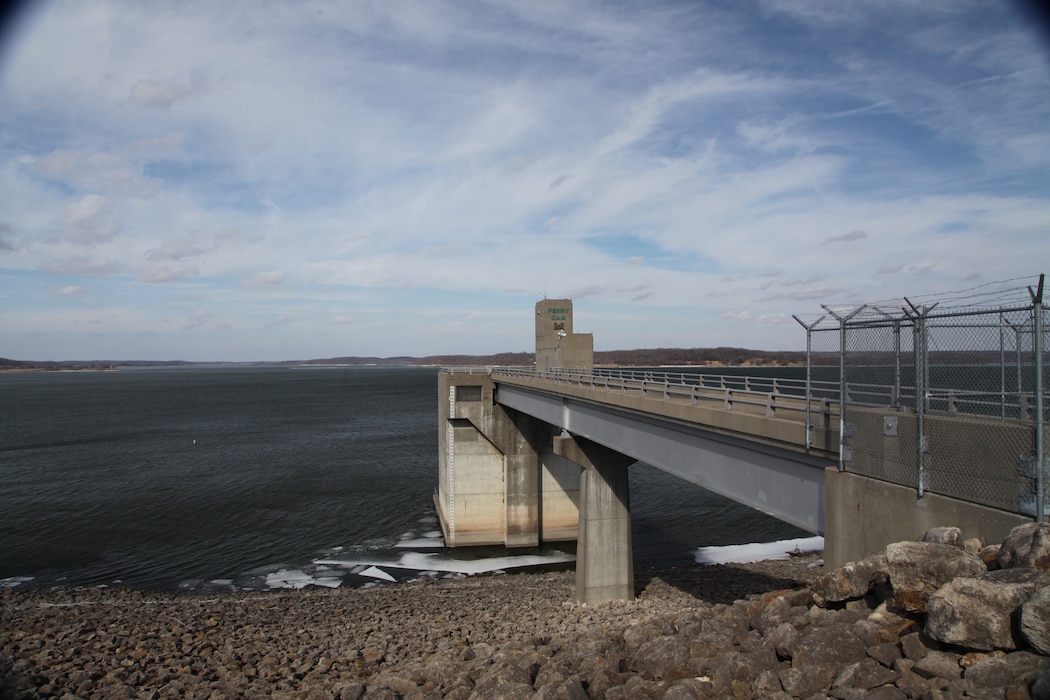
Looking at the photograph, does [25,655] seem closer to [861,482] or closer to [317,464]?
[861,482]

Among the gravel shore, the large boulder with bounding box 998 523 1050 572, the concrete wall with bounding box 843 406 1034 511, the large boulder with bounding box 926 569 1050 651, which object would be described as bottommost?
the gravel shore

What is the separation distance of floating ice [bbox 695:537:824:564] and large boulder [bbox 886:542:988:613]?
2106cm

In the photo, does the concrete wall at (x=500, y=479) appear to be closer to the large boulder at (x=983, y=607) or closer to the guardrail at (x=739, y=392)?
the guardrail at (x=739, y=392)

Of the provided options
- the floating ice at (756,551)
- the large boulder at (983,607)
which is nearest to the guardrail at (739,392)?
the large boulder at (983,607)

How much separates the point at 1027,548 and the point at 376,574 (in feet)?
79.3

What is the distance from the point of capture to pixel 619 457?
2167 cm

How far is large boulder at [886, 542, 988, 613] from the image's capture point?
6.52 meters

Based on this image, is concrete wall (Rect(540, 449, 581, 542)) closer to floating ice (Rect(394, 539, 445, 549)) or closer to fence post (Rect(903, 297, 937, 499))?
floating ice (Rect(394, 539, 445, 549))

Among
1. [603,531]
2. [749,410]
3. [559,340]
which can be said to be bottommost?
[603,531]

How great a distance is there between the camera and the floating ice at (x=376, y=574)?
26047 mm

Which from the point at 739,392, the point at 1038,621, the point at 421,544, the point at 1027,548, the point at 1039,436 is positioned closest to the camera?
the point at 1038,621

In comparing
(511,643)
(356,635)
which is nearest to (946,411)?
(511,643)

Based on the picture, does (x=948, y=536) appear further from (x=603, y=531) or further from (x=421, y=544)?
(x=421, y=544)

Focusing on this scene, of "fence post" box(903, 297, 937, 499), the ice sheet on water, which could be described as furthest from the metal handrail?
the ice sheet on water
